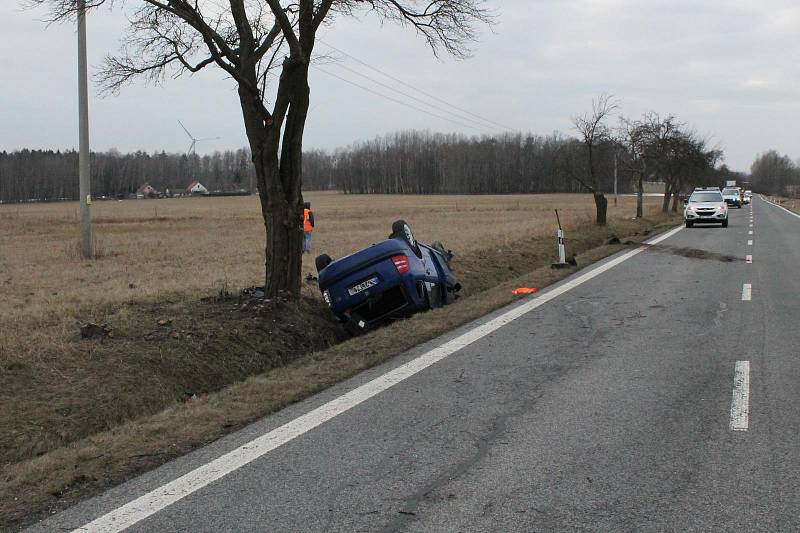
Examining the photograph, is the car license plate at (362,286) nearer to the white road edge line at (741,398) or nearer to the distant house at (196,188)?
the white road edge line at (741,398)

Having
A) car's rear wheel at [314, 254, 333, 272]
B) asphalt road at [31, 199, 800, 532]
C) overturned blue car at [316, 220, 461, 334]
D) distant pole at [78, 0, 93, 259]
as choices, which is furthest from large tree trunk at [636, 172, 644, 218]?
asphalt road at [31, 199, 800, 532]

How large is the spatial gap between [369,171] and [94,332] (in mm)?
157203

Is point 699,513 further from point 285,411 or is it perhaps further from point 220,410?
point 220,410

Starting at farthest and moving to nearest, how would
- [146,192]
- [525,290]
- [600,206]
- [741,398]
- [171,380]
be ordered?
[146,192]
[600,206]
[525,290]
[171,380]
[741,398]

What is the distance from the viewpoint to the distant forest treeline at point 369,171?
458 ft

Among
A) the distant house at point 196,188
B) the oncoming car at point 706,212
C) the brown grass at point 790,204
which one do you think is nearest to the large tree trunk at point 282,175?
the oncoming car at point 706,212

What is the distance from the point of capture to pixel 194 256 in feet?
71.7

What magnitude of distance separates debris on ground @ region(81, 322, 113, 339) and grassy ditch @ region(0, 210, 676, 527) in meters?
0.07

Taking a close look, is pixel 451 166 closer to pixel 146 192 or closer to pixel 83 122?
pixel 146 192

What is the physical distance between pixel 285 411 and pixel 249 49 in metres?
6.42

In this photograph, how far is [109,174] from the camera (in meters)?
144

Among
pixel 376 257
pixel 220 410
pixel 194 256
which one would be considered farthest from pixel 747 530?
pixel 194 256

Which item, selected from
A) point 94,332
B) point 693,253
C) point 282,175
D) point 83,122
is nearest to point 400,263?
point 282,175

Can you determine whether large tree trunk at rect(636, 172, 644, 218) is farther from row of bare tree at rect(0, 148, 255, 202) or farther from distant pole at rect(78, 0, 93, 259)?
row of bare tree at rect(0, 148, 255, 202)
